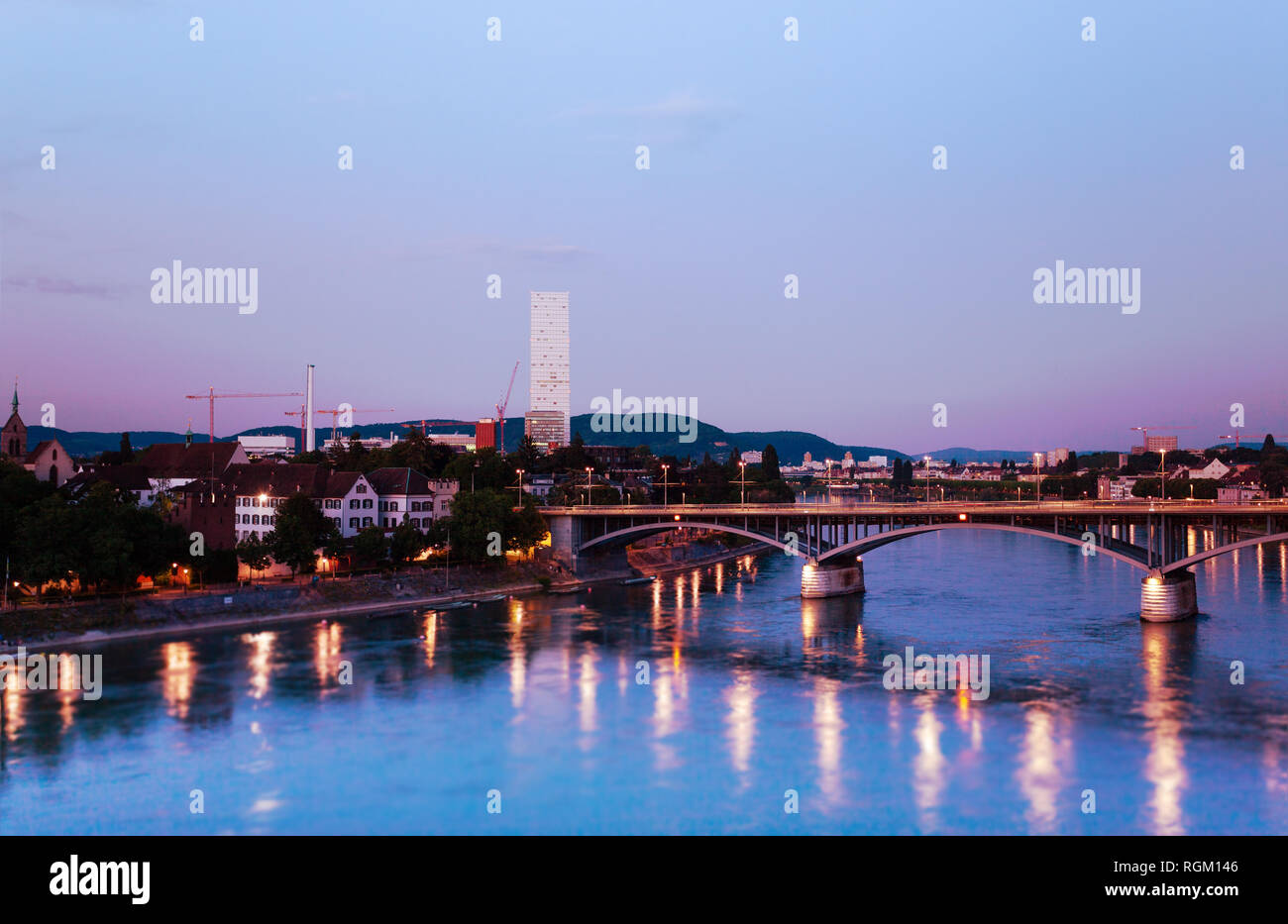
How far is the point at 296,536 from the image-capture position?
65.2m

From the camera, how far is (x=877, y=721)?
3906cm

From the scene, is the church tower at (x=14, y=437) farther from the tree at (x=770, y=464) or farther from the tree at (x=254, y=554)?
the tree at (x=770, y=464)

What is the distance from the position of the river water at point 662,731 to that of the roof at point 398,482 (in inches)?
696

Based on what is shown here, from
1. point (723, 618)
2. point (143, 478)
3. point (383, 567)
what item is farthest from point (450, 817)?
point (143, 478)

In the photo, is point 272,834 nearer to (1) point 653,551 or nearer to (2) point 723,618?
(2) point 723,618

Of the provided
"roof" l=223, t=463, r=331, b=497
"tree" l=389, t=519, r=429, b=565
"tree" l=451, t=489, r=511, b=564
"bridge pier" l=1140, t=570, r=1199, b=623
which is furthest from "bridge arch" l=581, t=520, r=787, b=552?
"bridge pier" l=1140, t=570, r=1199, b=623

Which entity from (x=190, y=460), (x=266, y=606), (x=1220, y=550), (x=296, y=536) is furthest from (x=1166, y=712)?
(x=190, y=460)

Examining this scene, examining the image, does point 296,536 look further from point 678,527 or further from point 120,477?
point 678,527

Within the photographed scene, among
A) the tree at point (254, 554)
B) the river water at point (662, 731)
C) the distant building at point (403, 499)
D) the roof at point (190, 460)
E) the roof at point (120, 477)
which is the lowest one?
the river water at point (662, 731)

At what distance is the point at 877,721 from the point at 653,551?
62996mm

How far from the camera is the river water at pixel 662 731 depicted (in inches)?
1178

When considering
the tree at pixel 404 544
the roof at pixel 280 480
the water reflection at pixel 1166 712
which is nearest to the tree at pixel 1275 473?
the water reflection at pixel 1166 712

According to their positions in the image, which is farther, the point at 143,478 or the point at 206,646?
the point at 143,478

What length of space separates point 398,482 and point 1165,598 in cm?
5324
